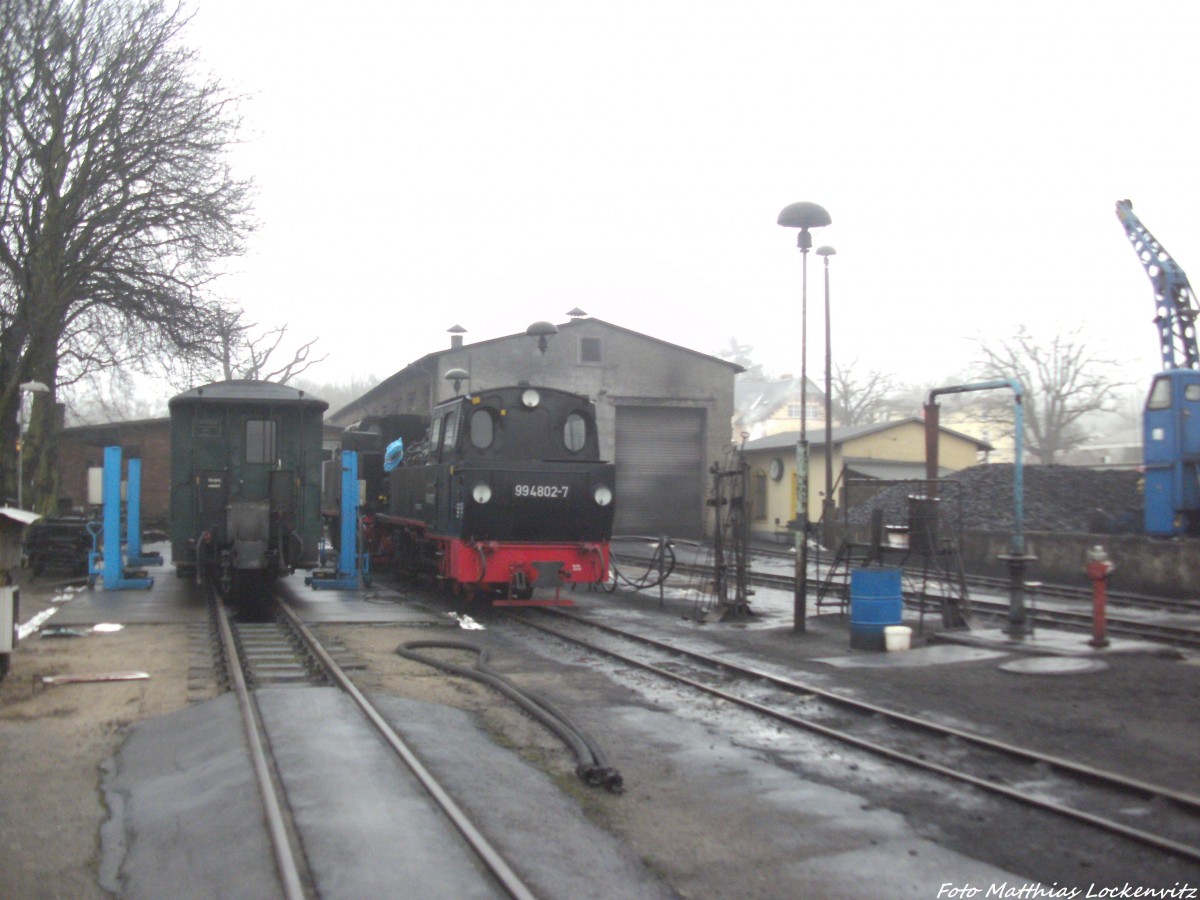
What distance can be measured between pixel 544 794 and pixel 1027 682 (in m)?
Answer: 5.33

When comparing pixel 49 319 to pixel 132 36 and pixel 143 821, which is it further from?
pixel 143 821

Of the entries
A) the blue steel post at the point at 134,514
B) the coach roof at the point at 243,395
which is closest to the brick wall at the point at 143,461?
the blue steel post at the point at 134,514

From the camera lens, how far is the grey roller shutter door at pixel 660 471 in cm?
3531

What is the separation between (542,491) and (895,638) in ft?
15.9

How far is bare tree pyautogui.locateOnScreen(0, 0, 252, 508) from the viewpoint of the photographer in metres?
21.6

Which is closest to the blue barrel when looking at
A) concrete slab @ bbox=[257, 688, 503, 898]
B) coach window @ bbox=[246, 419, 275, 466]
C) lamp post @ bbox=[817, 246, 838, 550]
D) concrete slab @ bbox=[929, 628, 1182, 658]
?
concrete slab @ bbox=[929, 628, 1182, 658]

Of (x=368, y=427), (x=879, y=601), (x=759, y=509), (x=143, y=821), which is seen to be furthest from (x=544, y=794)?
(x=759, y=509)

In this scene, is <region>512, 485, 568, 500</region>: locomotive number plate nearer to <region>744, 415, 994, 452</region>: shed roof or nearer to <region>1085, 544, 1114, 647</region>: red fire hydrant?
<region>1085, 544, 1114, 647</region>: red fire hydrant

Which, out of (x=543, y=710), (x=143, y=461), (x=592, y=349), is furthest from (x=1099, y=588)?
(x=143, y=461)

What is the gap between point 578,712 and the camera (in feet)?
27.9

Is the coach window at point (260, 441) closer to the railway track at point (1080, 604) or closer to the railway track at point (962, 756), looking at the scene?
the railway track at point (962, 756)

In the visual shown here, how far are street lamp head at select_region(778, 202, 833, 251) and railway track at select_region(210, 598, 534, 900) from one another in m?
7.40

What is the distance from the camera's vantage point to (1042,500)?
85.6ft

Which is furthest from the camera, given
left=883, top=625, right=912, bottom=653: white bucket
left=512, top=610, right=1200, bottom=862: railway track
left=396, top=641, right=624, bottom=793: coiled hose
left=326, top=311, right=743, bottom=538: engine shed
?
left=326, top=311, right=743, bottom=538: engine shed
